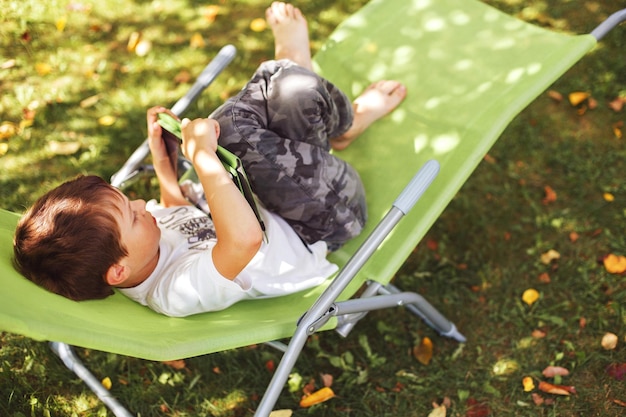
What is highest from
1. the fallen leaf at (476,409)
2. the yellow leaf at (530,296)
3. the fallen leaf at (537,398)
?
the yellow leaf at (530,296)

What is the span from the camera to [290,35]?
8.54 feet

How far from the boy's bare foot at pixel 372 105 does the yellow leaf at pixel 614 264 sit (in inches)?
49.5

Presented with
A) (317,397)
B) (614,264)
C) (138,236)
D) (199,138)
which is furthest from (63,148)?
(614,264)

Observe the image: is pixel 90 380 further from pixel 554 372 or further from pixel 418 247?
pixel 554 372

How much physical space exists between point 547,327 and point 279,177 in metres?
1.45

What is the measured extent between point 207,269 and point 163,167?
2.08 feet

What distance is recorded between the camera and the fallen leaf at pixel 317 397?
2551 millimetres

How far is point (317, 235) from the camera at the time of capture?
90.3 inches

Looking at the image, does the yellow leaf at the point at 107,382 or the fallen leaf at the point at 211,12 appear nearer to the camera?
the yellow leaf at the point at 107,382

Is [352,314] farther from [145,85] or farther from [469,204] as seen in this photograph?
[145,85]

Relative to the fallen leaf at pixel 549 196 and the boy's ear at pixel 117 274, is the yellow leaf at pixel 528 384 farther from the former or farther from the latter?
the boy's ear at pixel 117 274

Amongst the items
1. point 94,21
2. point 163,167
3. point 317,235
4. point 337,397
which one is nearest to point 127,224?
point 163,167

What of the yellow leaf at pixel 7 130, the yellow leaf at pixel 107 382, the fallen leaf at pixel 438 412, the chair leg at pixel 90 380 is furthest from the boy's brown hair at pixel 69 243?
the yellow leaf at pixel 7 130

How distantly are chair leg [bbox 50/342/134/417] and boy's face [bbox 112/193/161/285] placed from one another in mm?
506
